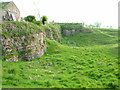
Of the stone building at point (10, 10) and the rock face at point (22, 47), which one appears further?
the stone building at point (10, 10)

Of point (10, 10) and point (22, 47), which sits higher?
point (10, 10)

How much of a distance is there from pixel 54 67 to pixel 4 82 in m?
9.60

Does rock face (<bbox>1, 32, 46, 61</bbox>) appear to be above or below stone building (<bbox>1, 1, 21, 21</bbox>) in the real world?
below

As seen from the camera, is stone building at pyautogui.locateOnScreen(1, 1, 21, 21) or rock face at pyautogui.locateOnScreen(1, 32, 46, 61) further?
stone building at pyautogui.locateOnScreen(1, 1, 21, 21)

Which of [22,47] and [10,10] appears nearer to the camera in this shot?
[22,47]

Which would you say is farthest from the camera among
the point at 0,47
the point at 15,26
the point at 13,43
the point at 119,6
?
the point at 119,6

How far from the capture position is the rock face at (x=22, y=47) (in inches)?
907

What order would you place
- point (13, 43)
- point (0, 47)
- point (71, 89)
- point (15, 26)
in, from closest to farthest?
1. point (71, 89)
2. point (0, 47)
3. point (13, 43)
4. point (15, 26)

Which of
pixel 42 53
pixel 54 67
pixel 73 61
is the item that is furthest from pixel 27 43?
pixel 73 61

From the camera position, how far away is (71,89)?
48.3 feet

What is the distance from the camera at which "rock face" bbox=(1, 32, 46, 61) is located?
23.0 metres

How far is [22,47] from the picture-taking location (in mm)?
26266

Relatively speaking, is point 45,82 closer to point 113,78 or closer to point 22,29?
point 113,78

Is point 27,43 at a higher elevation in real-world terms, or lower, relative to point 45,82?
higher
